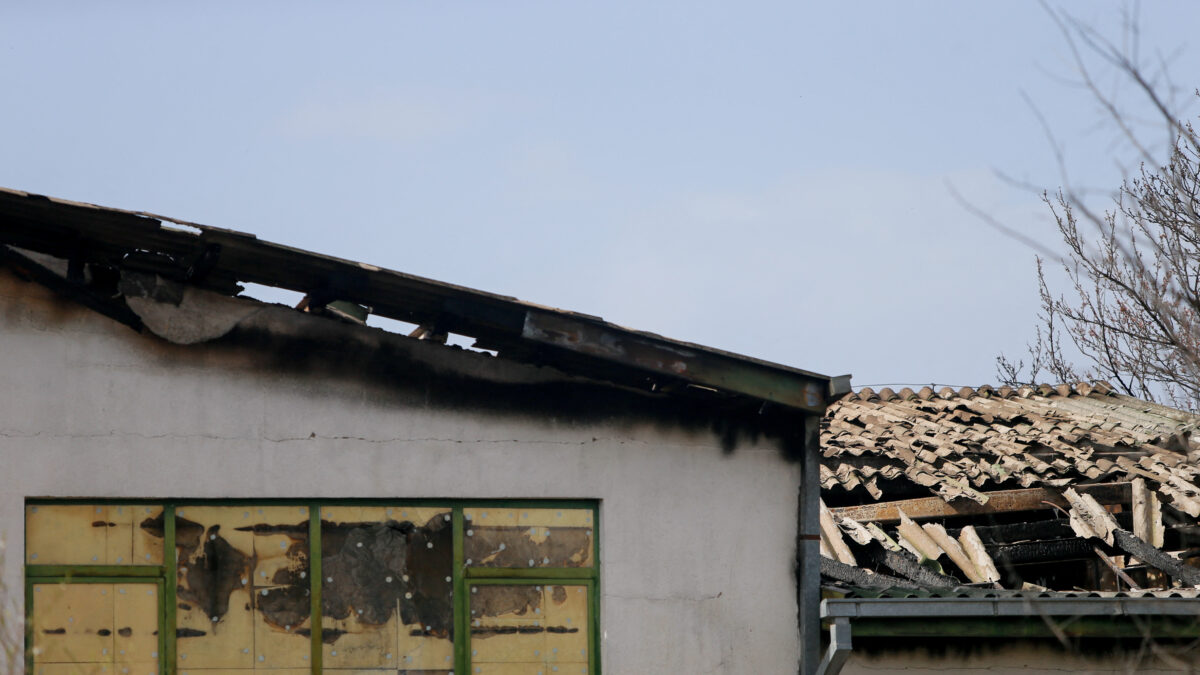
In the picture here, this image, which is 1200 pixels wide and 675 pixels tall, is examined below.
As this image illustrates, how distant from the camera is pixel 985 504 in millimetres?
11180

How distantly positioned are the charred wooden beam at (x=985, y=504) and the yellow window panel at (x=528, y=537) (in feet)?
9.89

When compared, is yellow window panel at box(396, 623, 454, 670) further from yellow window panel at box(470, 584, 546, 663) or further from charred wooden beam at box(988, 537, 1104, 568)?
charred wooden beam at box(988, 537, 1104, 568)

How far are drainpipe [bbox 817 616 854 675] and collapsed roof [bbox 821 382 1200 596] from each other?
0.40 m

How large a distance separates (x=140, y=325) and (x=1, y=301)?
822mm

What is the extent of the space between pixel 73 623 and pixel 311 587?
1.39 m

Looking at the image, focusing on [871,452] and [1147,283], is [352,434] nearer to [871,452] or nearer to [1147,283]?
[1147,283]

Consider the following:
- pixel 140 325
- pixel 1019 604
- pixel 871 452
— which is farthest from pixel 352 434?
pixel 871 452

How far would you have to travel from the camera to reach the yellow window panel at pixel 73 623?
309 inches

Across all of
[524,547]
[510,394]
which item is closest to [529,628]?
[524,547]

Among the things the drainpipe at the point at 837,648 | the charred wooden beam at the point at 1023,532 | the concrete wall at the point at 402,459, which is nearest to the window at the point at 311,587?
the concrete wall at the point at 402,459

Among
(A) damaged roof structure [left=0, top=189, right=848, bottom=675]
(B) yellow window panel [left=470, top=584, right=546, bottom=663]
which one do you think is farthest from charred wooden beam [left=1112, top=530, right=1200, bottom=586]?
(B) yellow window panel [left=470, top=584, right=546, bottom=663]

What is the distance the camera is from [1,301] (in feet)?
26.4

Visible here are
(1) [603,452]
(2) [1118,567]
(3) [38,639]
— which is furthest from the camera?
(2) [1118,567]

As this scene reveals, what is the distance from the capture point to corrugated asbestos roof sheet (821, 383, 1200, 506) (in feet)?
38.2
